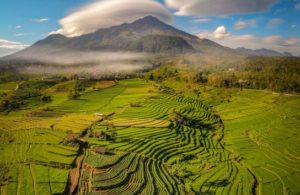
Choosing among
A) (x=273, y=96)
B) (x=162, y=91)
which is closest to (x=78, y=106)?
(x=162, y=91)

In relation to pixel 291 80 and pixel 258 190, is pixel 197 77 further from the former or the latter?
pixel 258 190

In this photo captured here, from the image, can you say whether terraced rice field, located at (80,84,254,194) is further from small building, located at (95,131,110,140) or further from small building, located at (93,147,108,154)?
small building, located at (95,131,110,140)

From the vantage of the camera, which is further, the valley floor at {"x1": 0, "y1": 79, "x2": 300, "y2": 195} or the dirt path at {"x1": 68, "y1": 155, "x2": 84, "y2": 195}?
the valley floor at {"x1": 0, "y1": 79, "x2": 300, "y2": 195}

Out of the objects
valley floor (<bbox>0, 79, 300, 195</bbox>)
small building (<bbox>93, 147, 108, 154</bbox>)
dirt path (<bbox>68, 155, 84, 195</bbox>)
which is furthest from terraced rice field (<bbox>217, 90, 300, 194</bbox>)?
dirt path (<bbox>68, 155, 84, 195</bbox>)

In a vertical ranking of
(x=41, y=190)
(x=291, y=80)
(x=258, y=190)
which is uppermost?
(x=291, y=80)

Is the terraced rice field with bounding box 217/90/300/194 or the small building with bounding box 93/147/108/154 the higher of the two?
the small building with bounding box 93/147/108/154

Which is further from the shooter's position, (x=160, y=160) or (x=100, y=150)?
(x=160, y=160)

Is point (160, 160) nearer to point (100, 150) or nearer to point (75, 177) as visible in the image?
point (100, 150)

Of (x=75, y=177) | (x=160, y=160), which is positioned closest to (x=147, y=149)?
(x=160, y=160)
